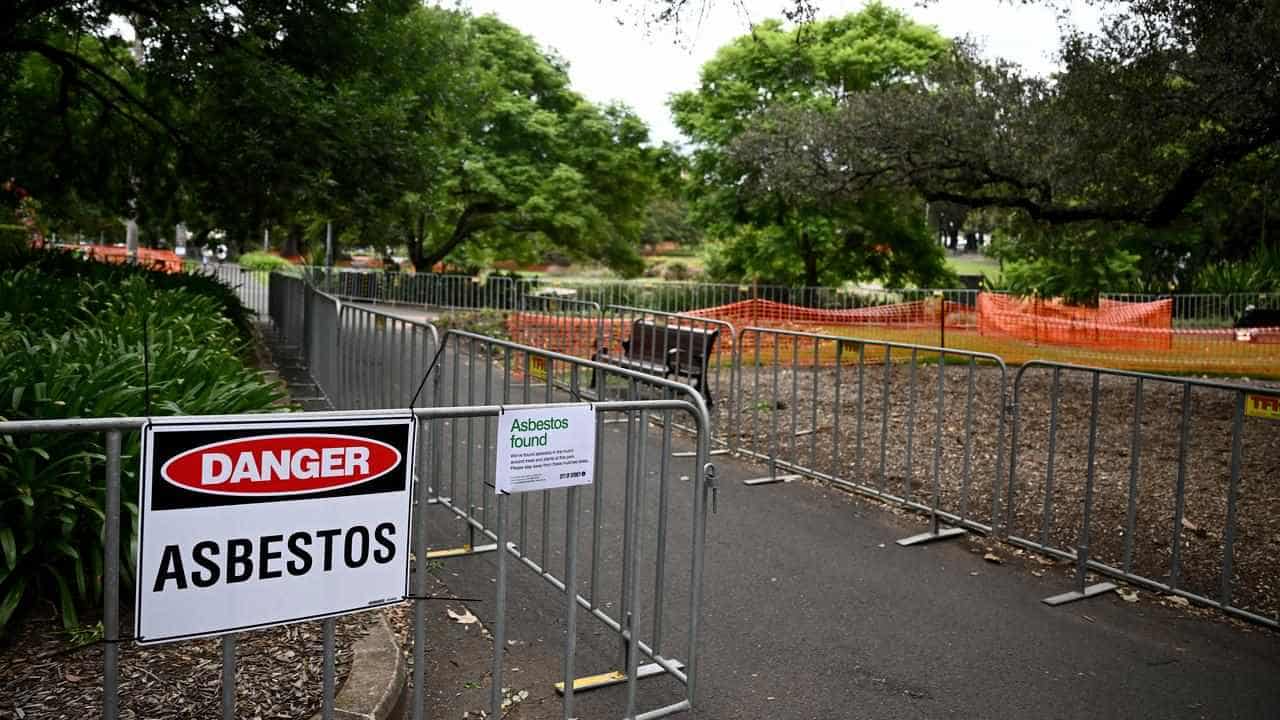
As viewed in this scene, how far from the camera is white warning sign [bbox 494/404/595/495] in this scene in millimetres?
3770

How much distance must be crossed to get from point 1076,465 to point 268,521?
8683 mm

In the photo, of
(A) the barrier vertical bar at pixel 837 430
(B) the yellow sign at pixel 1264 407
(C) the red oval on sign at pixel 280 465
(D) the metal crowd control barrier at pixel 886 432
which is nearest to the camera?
(C) the red oval on sign at pixel 280 465

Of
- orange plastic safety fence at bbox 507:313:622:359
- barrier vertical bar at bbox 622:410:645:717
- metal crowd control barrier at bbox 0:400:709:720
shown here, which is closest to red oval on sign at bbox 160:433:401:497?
metal crowd control barrier at bbox 0:400:709:720

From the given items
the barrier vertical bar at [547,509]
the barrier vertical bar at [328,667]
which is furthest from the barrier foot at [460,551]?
the barrier vertical bar at [328,667]

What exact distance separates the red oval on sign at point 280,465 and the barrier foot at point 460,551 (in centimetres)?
323

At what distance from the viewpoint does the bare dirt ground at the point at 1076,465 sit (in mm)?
6902

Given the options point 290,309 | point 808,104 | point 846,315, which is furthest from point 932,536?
point 808,104

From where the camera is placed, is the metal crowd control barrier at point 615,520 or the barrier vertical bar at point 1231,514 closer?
the metal crowd control barrier at point 615,520

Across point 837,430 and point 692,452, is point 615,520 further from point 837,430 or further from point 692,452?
point 692,452

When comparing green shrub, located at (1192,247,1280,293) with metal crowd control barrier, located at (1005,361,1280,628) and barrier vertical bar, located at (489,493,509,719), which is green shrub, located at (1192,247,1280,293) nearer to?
metal crowd control barrier, located at (1005,361,1280,628)

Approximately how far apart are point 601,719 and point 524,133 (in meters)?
33.4

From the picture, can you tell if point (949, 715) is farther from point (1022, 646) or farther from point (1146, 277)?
point (1146, 277)

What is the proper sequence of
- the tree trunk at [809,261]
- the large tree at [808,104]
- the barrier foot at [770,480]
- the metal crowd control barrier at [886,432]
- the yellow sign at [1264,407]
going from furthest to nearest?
1. the tree trunk at [809,261]
2. the large tree at [808,104]
3. the barrier foot at [770,480]
4. the metal crowd control barrier at [886,432]
5. the yellow sign at [1264,407]

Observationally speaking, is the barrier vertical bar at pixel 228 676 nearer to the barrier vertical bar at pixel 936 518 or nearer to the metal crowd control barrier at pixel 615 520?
the metal crowd control barrier at pixel 615 520
